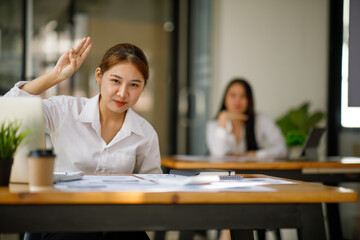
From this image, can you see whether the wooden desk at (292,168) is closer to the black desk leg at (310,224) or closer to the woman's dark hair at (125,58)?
the woman's dark hair at (125,58)

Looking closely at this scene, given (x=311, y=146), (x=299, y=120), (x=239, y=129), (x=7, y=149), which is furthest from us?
(x=299, y=120)

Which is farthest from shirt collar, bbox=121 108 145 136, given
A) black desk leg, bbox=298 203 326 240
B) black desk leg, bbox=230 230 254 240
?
black desk leg, bbox=298 203 326 240

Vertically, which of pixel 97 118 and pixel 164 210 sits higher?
pixel 97 118

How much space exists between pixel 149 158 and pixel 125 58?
0.50 m

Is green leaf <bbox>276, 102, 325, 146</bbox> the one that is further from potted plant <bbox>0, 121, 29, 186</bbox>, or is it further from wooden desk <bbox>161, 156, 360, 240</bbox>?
potted plant <bbox>0, 121, 29, 186</bbox>

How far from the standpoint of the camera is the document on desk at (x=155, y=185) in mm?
1454

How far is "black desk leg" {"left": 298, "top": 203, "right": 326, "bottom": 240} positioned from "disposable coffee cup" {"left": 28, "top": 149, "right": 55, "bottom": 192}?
2.48ft

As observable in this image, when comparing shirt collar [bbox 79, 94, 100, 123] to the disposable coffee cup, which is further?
shirt collar [bbox 79, 94, 100, 123]

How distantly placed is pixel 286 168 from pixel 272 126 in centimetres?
129

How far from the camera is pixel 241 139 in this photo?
14.6ft

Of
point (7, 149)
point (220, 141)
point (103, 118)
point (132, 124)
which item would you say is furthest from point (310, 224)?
point (220, 141)

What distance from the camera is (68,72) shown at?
216cm

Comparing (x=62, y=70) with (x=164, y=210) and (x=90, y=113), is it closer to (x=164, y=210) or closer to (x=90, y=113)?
(x=90, y=113)

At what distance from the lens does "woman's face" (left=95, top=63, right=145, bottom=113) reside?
7.02 feet
